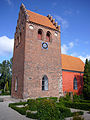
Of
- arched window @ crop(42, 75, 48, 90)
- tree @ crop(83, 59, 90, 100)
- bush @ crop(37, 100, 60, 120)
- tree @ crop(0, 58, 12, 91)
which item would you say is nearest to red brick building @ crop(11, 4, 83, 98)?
arched window @ crop(42, 75, 48, 90)

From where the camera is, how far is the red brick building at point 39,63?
16094mm

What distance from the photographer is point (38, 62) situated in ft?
57.0

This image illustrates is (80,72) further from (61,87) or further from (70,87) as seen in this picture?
(61,87)

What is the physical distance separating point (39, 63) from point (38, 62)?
231mm

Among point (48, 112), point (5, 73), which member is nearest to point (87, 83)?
point (48, 112)

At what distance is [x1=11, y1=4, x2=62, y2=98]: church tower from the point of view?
52.6 ft

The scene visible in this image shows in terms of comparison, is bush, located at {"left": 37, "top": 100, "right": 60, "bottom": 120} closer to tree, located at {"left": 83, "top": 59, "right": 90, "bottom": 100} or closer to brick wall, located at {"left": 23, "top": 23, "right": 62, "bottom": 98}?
brick wall, located at {"left": 23, "top": 23, "right": 62, "bottom": 98}

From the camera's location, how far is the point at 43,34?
753 inches

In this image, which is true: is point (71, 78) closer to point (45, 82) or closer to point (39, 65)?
point (45, 82)

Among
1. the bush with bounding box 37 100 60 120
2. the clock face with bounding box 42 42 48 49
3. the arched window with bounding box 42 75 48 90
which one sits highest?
the clock face with bounding box 42 42 48 49

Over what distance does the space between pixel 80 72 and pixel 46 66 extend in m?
9.56

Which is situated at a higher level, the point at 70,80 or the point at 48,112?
the point at 70,80

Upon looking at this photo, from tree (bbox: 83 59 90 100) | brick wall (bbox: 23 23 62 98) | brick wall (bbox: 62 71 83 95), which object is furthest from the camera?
brick wall (bbox: 62 71 83 95)

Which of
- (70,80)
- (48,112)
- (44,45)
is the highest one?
(44,45)
